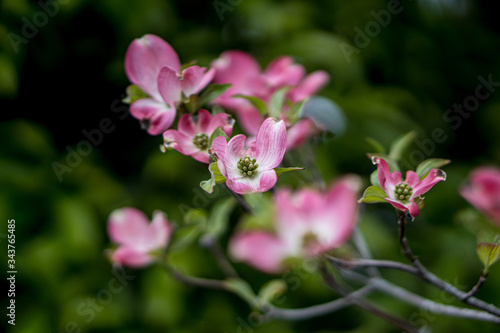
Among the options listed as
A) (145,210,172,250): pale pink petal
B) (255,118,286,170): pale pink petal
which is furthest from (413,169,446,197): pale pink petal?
(145,210,172,250): pale pink petal

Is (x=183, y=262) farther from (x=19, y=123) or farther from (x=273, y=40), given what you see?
(x=273, y=40)

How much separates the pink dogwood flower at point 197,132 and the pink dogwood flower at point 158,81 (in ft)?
0.05

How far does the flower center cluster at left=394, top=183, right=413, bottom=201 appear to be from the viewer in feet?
1.15

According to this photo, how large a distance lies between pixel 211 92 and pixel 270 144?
0.08m

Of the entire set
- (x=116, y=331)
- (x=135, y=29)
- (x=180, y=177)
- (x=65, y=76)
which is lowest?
A: (x=116, y=331)

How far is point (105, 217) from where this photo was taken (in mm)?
991

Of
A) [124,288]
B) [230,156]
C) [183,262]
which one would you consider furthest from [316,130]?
[124,288]

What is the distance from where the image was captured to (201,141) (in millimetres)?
370

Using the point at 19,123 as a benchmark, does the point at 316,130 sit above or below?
above

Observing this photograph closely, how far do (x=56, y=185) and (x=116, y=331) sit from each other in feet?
1.04

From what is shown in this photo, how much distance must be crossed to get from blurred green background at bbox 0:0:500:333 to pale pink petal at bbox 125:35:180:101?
453mm

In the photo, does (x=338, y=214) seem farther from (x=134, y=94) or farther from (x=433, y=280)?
(x=134, y=94)

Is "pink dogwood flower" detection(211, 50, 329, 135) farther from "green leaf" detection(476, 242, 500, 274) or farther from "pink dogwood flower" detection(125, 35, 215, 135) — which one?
"green leaf" detection(476, 242, 500, 274)

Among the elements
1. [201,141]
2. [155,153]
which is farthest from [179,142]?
[155,153]
